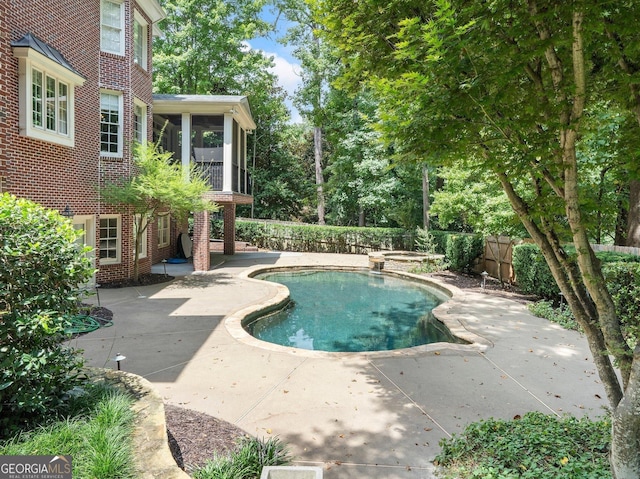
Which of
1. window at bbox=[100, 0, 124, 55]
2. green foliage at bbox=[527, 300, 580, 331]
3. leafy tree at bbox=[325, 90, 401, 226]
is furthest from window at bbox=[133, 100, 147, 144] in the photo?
leafy tree at bbox=[325, 90, 401, 226]

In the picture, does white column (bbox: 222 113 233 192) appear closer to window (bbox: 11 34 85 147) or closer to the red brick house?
the red brick house

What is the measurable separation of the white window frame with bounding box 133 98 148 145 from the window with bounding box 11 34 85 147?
296cm

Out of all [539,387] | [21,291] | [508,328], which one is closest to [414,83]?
[21,291]

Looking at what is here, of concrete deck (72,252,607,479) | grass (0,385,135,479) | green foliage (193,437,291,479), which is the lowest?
concrete deck (72,252,607,479)

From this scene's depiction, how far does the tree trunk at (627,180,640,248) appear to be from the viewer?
10195mm

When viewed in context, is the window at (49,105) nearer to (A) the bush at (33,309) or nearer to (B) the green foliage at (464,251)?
(A) the bush at (33,309)

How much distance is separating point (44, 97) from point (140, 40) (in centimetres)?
545

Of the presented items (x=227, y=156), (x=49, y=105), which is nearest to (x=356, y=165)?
(x=227, y=156)

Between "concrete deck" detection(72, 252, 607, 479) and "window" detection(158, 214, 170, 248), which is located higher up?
"window" detection(158, 214, 170, 248)

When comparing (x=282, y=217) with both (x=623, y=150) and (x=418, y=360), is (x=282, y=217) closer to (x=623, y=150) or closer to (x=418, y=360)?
(x=418, y=360)

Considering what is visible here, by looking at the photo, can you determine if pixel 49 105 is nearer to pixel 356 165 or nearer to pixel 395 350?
pixel 395 350

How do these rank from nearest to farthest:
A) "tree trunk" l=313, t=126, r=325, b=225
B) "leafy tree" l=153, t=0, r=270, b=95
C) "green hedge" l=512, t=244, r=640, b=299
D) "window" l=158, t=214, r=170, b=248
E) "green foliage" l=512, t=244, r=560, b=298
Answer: "green hedge" l=512, t=244, r=640, b=299 < "green foliage" l=512, t=244, r=560, b=298 < "window" l=158, t=214, r=170, b=248 < "leafy tree" l=153, t=0, r=270, b=95 < "tree trunk" l=313, t=126, r=325, b=225

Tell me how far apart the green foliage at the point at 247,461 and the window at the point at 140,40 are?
41.6 ft

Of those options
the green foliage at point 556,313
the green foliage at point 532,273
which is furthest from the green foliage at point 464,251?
the green foliage at point 556,313
